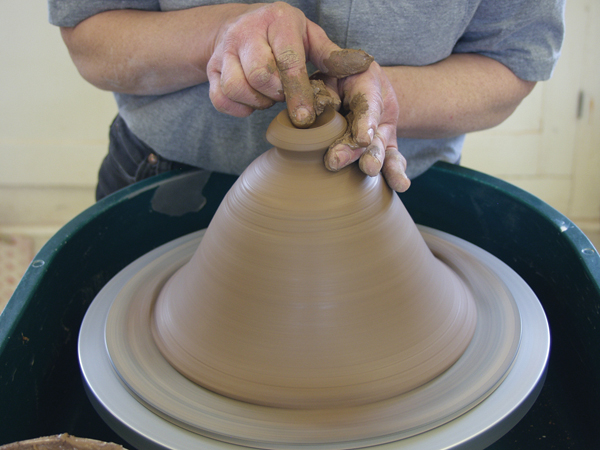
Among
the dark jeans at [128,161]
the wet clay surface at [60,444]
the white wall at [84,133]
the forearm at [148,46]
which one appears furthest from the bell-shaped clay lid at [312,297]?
the white wall at [84,133]

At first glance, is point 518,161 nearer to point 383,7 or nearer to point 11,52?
point 383,7

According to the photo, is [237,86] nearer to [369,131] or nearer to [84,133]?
[369,131]

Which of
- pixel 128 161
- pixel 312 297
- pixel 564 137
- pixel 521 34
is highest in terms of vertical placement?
pixel 521 34

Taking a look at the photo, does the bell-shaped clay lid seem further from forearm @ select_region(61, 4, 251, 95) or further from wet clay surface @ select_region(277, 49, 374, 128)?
forearm @ select_region(61, 4, 251, 95)

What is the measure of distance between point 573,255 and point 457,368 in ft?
0.99

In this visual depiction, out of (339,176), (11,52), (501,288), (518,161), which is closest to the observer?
(339,176)

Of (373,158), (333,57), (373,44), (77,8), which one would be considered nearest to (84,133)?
(77,8)

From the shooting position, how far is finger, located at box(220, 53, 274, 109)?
664 millimetres

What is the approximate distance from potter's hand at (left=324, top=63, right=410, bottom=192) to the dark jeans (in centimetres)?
44

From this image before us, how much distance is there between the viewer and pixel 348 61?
68 cm

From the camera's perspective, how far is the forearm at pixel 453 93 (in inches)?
36.3

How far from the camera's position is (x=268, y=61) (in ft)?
2.11

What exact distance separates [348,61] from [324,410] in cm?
42

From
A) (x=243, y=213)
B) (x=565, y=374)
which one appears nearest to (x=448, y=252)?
(x=565, y=374)
